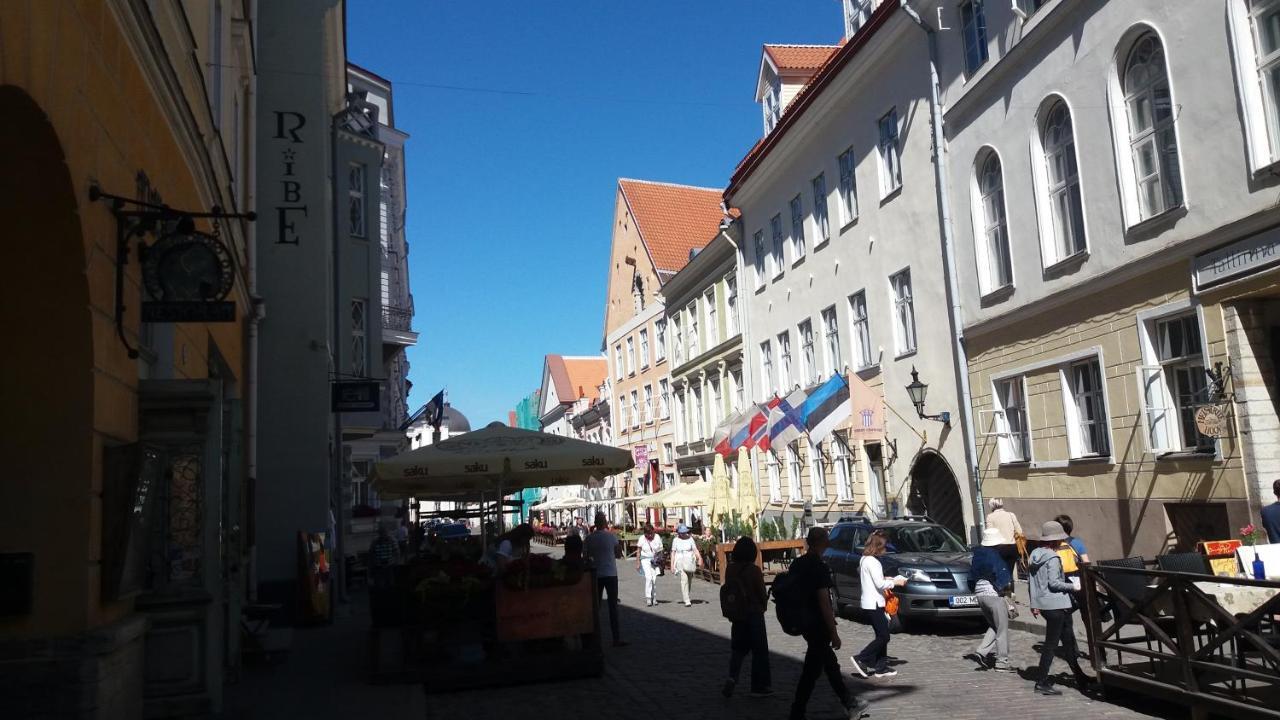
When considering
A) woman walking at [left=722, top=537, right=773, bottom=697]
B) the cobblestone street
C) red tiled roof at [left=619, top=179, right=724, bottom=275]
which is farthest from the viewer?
red tiled roof at [left=619, top=179, right=724, bottom=275]

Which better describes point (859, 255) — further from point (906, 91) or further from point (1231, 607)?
point (1231, 607)

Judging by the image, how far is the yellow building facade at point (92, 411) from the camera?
6.03 meters

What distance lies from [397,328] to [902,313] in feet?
59.6

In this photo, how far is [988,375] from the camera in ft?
63.5

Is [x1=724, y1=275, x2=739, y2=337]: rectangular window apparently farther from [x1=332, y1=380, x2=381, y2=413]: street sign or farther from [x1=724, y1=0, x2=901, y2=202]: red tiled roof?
[x1=332, y1=380, x2=381, y2=413]: street sign

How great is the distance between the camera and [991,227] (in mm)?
19281

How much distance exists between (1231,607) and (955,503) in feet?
A: 45.3

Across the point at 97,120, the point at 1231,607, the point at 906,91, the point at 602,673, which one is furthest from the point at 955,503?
the point at 97,120

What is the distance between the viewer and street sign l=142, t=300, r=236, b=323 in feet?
25.1

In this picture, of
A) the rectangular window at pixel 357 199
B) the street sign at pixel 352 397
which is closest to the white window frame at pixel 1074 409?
the street sign at pixel 352 397

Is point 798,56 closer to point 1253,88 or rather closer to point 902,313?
point 902,313

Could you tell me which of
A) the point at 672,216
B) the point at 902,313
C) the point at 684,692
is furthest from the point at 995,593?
the point at 672,216

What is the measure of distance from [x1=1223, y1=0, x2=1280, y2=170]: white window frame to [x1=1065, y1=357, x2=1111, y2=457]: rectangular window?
179 inches

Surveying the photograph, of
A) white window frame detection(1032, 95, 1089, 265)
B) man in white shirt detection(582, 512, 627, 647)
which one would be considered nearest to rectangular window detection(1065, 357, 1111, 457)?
A: white window frame detection(1032, 95, 1089, 265)
